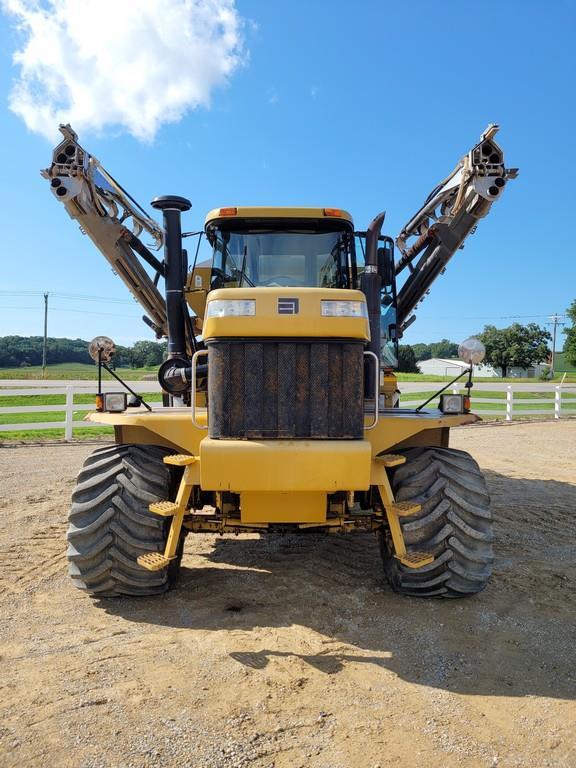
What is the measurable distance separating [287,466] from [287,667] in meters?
1.16

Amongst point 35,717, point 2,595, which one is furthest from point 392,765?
point 2,595

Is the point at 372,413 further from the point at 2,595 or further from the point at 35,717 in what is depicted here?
the point at 2,595

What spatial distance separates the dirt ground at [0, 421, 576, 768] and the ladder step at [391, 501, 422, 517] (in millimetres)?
748

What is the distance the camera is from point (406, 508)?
157 inches

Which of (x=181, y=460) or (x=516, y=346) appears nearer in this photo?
(x=181, y=460)

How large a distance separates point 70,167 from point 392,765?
5.56m

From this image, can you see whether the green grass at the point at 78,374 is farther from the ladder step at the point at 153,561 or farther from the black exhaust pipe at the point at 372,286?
the ladder step at the point at 153,561

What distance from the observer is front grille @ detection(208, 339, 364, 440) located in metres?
3.87

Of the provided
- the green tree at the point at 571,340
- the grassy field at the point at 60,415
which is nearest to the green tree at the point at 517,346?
the green tree at the point at 571,340


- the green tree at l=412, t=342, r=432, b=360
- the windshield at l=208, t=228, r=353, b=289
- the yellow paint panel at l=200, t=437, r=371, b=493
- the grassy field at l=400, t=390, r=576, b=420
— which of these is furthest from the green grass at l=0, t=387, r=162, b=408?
the green tree at l=412, t=342, r=432, b=360

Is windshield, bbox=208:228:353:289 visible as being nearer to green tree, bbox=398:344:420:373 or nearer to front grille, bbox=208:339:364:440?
front grille, bbox=208:339:364:440

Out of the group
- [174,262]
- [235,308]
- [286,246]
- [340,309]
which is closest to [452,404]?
[340,309]

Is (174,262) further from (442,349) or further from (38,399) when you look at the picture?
(442,349)

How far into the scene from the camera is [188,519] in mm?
4297
